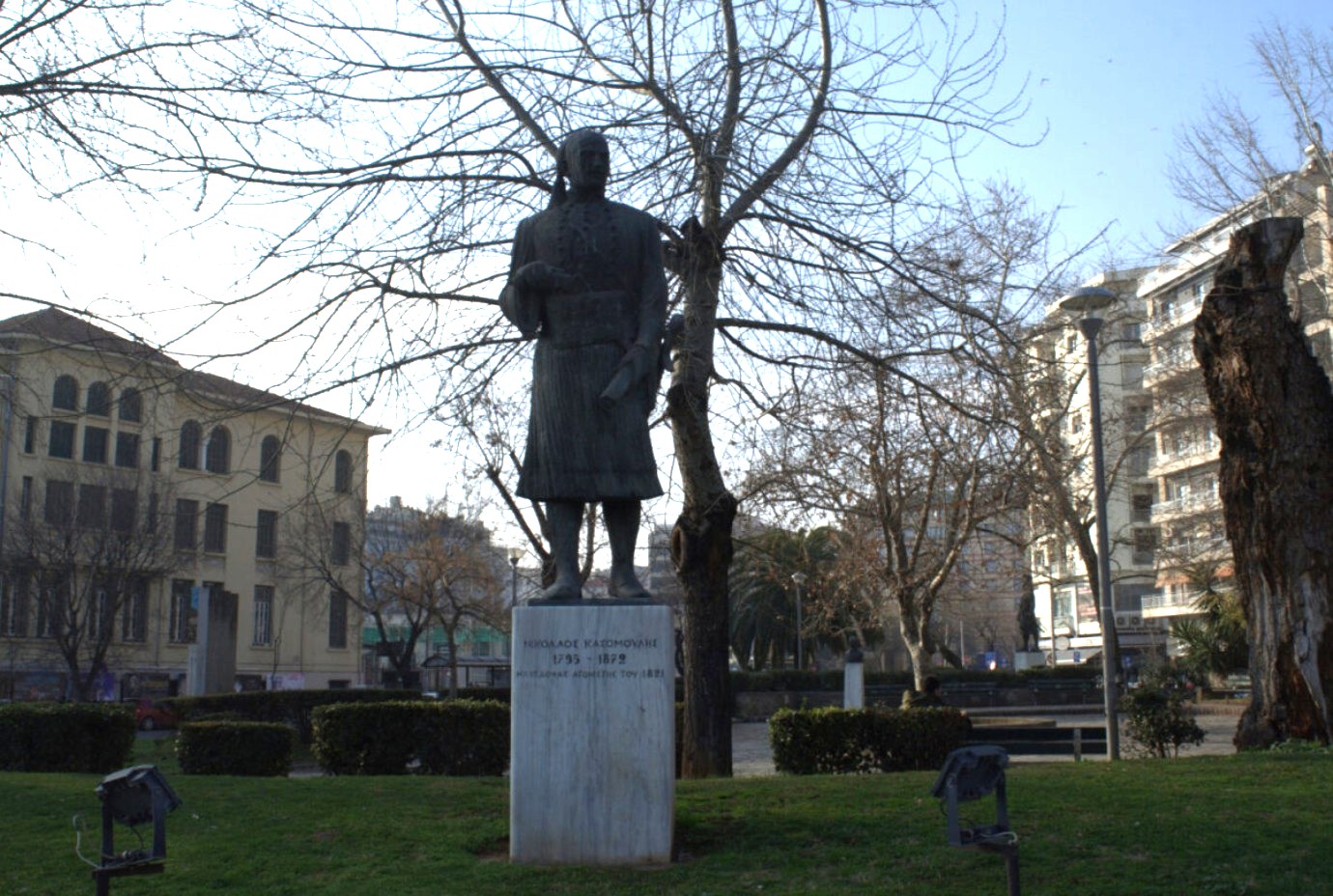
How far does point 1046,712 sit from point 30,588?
29.8 metres

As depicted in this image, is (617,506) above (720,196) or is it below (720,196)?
below

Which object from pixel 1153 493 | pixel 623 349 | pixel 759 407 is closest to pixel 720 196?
pixel 759 407

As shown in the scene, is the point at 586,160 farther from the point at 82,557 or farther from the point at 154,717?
the point at 82,557

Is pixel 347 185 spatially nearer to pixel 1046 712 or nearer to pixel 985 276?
pixel 985 276

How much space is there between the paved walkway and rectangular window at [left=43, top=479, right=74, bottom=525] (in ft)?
66.4

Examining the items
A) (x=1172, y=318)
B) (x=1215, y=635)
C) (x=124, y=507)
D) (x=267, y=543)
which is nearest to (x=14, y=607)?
(x=124, y=507)

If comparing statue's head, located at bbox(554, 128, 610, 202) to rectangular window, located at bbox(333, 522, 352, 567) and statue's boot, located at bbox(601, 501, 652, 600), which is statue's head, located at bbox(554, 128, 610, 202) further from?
rectangular window, located at bbox(333, 522, 352, 567)

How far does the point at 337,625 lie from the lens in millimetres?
52719

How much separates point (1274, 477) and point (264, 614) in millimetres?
43607

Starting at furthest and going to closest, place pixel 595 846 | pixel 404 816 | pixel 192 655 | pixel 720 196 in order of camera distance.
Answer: pixel 192 655 → pixel 720 196 → pixel 404 816 → pixel 595 846

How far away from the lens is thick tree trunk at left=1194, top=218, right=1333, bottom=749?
504 inches

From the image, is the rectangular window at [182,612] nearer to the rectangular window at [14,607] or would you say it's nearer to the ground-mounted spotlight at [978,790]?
the rectangular window at [14,607]

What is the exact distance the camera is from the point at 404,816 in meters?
8.62

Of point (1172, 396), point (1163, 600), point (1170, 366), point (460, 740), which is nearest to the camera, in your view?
point (460, 740)
